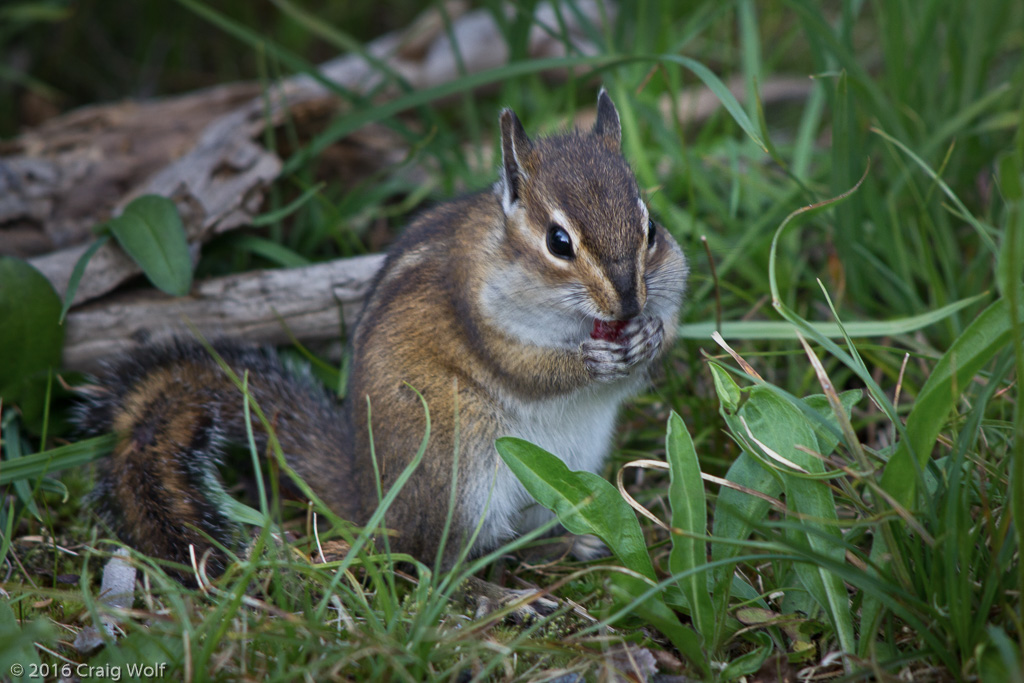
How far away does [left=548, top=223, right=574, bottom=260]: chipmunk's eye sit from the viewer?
2.38m

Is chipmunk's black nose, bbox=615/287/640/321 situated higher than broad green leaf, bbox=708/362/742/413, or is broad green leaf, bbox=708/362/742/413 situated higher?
chipmunk's black nose, bbox=615/287/640/321

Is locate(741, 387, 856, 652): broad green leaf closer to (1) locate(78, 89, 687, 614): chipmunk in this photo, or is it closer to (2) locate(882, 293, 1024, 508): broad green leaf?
(2) locate(882, 293, 1024, 508): broad green leaf

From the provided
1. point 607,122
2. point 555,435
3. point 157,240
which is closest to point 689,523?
point 555,435

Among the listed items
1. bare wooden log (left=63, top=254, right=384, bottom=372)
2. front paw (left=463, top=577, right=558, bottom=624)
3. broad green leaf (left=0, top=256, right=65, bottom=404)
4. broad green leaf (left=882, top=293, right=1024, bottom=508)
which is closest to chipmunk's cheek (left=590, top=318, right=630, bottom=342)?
front paw (left=463, top=577, right=558, bottom=624)

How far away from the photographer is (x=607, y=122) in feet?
9.21

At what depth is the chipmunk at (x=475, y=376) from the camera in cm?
242

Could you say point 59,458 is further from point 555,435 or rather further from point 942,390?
point 942,390

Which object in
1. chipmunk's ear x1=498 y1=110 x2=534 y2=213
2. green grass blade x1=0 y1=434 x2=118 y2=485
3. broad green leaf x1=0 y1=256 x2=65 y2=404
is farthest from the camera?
broad green leaf x1=0 y1=256 x2=65 y2=404

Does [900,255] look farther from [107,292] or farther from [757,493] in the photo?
[107,292]

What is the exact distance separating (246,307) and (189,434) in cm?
76

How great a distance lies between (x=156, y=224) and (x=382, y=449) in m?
1.40

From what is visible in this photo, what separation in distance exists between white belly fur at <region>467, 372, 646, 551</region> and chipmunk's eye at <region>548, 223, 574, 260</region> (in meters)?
0.53

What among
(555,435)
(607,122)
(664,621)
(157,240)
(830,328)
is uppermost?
(607,122)

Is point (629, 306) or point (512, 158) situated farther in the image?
point (512, 158)
